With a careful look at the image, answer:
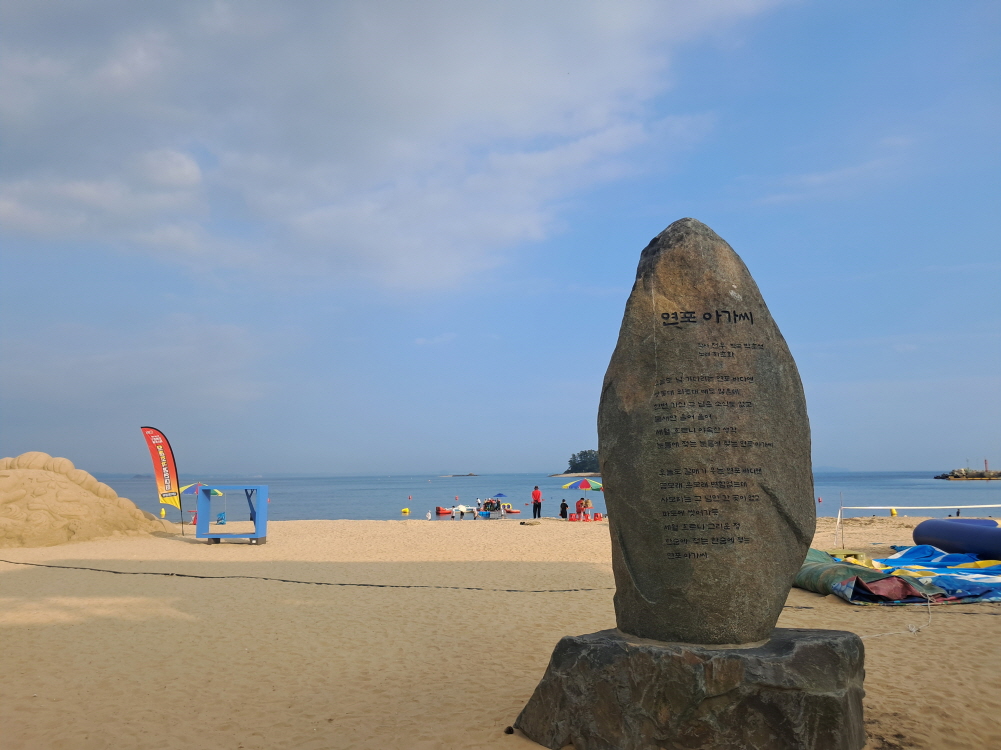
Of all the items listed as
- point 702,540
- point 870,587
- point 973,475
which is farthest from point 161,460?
point 973,475

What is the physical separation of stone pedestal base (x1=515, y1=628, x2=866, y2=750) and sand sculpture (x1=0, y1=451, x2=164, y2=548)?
19781 mm

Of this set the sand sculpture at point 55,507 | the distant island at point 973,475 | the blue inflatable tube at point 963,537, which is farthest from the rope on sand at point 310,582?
the distant island at point 973,475

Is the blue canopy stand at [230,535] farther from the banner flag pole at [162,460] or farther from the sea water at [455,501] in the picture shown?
the sea water at [455,501]

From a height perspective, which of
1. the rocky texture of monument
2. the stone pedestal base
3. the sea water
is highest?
the rocky texture of monument

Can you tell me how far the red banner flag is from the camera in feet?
70.1

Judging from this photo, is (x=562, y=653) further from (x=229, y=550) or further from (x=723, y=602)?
(x=229, y=550)

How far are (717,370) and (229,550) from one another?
1686cm

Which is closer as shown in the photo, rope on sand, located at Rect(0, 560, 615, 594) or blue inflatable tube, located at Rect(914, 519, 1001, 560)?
rope on sand, located at Rect(0, 560, 615, 594)

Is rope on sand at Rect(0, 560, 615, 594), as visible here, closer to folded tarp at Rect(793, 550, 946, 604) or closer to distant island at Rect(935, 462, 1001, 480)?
folded tarp at Rect(793, 550, 946, 604)

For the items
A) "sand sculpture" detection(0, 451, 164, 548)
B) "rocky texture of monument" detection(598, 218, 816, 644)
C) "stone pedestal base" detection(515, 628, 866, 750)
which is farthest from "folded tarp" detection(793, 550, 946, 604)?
"sand sculpture" detection(0, 451, 164, 548)

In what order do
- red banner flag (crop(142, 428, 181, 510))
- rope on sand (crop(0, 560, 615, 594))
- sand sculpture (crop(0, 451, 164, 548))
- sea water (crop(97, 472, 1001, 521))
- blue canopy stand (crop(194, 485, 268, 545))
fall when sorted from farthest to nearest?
sea water (crop(97, 472, 1001, 521)), red banner flag (crop(142, 428, 181, 510)), blue canopy stand (crop(194, 485, 268, 545)), sand sculpture (crop(0, 451, 164, 548)), rope on sand (crop(0, 560, 615, 594))

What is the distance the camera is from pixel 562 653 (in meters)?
4.80

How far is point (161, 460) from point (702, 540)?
20504 millimetres

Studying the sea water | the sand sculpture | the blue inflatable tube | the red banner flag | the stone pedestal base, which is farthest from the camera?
the sea water
